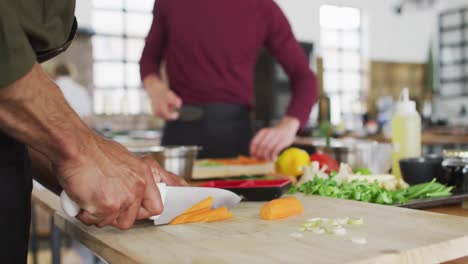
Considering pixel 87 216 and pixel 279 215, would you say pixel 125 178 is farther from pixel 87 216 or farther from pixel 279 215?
pixel 279 215

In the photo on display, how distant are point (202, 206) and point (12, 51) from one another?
0.41 metres

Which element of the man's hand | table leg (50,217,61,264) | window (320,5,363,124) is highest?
window (320,5,363,124)

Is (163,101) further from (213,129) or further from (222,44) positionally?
(222,44)

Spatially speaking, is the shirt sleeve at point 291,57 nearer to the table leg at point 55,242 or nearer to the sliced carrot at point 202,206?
the table leg at point 55,242

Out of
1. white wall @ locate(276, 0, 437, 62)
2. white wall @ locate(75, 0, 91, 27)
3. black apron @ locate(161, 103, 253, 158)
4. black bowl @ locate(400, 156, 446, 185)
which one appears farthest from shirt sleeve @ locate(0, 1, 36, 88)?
white wall @ locate(276, 0, 437, 62)

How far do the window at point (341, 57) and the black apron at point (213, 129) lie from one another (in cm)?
949

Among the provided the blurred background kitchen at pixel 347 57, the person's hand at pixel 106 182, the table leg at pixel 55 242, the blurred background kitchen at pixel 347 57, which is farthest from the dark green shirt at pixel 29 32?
the blurred background kitchen at pixel 347 57

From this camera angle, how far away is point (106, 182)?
0.81 m

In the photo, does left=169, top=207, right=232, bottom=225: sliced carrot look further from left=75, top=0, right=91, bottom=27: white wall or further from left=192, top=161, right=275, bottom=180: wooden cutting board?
left=75, top=0, right=91, bottom=27: white wall

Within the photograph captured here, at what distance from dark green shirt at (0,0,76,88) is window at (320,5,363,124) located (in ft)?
35.8

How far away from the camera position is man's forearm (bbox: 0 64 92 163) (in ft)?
2.50

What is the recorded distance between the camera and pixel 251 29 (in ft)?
7.54

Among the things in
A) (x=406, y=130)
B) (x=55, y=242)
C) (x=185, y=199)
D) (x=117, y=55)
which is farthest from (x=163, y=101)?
(x=117, y=55)

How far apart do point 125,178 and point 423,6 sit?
7031 millimetres
